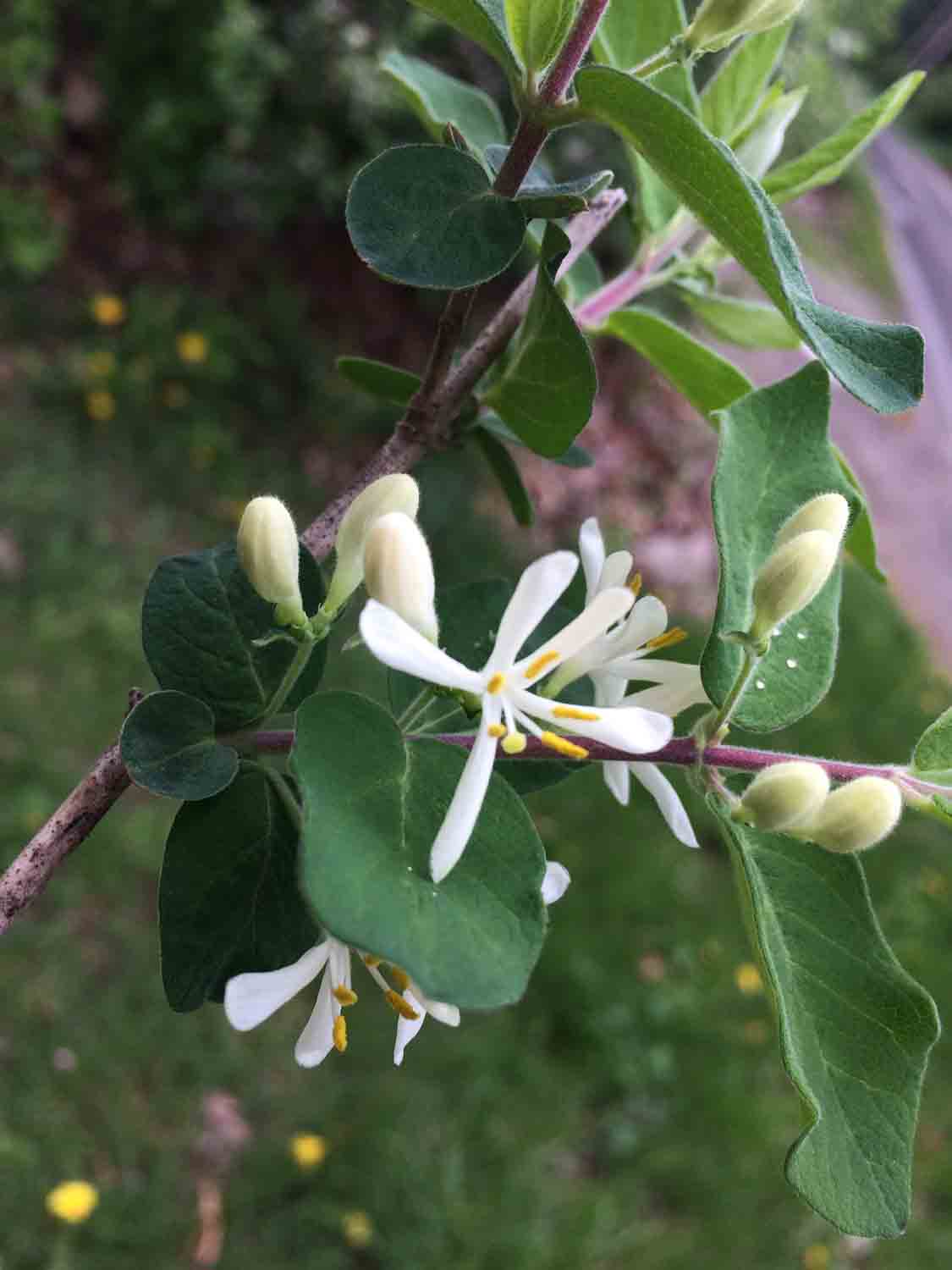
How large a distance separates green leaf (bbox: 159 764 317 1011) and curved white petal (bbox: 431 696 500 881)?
116 mm

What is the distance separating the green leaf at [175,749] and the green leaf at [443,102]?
1.41 ft

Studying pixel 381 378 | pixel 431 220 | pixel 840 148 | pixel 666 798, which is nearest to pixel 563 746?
pixel 666 798

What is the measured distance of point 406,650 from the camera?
0.48 meters

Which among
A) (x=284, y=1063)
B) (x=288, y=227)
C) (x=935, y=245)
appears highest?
(x=288, y=227)

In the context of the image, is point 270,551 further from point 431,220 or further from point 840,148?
point 840,148

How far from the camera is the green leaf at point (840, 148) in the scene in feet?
2.43

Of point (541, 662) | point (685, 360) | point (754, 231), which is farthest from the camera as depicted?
point (685, 360)

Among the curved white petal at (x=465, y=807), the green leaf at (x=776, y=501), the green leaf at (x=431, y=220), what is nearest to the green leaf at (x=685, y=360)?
the green leaf at (x=776, y=501)

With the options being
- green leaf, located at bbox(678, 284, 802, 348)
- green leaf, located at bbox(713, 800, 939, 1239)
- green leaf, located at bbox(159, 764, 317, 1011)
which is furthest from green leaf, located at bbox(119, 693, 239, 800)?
green leaf, located at bbox(678, 284, 802, 348)

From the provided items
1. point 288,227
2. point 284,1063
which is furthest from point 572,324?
point 288,227

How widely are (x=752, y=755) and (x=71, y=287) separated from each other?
287 cm

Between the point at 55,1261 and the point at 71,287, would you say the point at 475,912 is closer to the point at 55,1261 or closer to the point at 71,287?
the point at 55,1261

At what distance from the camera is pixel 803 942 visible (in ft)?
1.78

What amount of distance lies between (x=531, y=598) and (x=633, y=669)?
0.40ft
